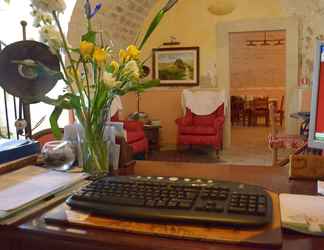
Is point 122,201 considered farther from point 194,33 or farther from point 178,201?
point 194,33

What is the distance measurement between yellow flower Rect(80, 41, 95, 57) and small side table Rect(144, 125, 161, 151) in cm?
439

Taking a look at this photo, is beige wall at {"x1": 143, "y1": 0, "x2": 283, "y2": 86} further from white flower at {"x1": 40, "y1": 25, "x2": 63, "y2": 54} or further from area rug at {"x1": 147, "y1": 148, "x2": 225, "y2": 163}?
white flower at {"x1": 40, "y1": 25, "x2": 63, "y2": 54}

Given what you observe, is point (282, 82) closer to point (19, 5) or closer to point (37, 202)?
point (19, 5)

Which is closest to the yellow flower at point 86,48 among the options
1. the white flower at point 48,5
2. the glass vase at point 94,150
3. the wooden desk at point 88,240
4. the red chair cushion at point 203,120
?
the white flower at point 48,5

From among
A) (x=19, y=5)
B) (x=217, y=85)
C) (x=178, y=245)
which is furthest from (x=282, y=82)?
(x=178, y=245)

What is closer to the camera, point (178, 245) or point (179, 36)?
point (178, 245)

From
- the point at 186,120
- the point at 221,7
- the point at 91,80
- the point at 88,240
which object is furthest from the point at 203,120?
the point at 88,240

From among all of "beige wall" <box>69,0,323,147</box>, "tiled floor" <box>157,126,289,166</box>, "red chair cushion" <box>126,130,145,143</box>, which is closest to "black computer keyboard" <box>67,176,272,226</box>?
"red chair cushion" <box>126,130,145,143</box>

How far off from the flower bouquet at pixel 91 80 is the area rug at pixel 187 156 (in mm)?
3873

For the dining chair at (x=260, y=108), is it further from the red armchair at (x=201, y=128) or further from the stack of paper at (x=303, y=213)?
the stack of paper at (x=303, y=213)

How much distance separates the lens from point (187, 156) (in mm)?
5328

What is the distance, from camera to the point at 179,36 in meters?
5.86

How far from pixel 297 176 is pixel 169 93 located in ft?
16.0

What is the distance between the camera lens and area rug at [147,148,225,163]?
16.6ft
